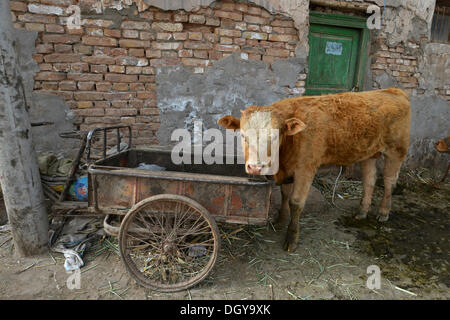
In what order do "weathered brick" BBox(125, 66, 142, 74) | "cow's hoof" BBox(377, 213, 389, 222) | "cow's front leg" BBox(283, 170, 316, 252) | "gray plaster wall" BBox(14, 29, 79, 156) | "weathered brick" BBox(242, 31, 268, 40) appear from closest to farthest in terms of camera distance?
"cow's front leg" BBox(283, 170, 316, 252), "gray plaster wall" BBox(14, 29, 79, 156), "cow's hoof" BBox(377, 213, 389, 222), "weathered brick" BBox(125, 66, 142, 74), "weathered brick" BBox(242, 31, 268, 40)

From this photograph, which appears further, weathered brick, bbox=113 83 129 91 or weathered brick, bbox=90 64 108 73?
weathered brick, bbox=113 83 129 91

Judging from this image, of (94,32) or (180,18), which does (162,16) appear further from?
(94,32)

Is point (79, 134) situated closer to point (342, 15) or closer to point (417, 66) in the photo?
point (342, 15)

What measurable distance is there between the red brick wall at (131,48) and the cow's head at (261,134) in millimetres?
2129

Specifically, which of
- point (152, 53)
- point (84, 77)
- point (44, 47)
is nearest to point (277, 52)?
point (152, 53)

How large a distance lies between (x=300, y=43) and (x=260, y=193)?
3337mm

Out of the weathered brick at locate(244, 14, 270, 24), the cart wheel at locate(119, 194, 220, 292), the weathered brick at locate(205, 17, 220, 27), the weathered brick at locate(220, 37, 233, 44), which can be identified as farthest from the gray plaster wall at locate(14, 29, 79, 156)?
the weathered brick at locate(244, 14, 270, 24)

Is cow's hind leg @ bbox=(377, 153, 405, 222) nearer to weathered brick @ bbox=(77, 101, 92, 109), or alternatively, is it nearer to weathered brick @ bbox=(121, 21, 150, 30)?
weathered brick @ bbox=(121, 21, 150, 30)

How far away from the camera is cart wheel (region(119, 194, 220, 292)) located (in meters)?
2.29

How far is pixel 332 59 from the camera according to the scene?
528 centimetres

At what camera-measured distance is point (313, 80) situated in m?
5.25

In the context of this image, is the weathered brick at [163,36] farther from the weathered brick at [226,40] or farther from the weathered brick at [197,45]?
the weathered brick at [226,40]

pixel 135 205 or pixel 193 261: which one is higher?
pixel 135 205
